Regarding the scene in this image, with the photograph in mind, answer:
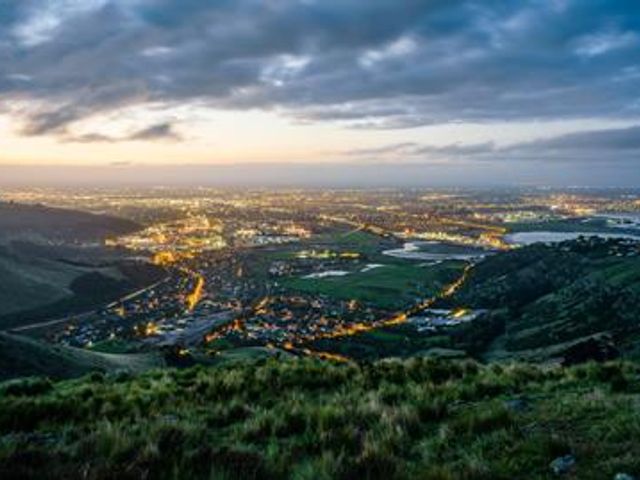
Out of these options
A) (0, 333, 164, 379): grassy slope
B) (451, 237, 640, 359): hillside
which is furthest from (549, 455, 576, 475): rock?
(0, 333, 164, 379): grassy slope

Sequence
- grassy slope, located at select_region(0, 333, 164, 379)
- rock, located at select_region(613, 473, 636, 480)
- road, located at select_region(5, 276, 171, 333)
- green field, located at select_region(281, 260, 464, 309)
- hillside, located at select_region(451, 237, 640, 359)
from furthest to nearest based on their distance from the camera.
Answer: green field, located at select_region(281, 260, 464, 309)
road, located at select_region(5, 276, 171, 333)
hillside, located at select_region(451, 237, 640, 359)
grassy slope, located at select_region(0, 333, 164, 379)
rock, located at select_region(613, 473, 636, 480)

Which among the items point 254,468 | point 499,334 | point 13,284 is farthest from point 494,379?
point 13,284

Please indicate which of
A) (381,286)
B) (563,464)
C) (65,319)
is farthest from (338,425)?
(381,286)

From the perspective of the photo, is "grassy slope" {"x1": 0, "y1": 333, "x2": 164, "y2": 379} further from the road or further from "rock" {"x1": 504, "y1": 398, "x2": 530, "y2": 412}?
the road

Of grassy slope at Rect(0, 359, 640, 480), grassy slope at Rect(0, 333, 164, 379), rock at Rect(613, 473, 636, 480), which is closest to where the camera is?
rock at Rect(613, 473, 636, 480)

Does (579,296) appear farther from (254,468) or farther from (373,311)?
(254,468)

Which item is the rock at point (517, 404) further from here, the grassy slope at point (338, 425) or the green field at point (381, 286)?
the green field at point (381, 286)

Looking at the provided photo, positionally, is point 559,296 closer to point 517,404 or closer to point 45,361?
point 45,361
